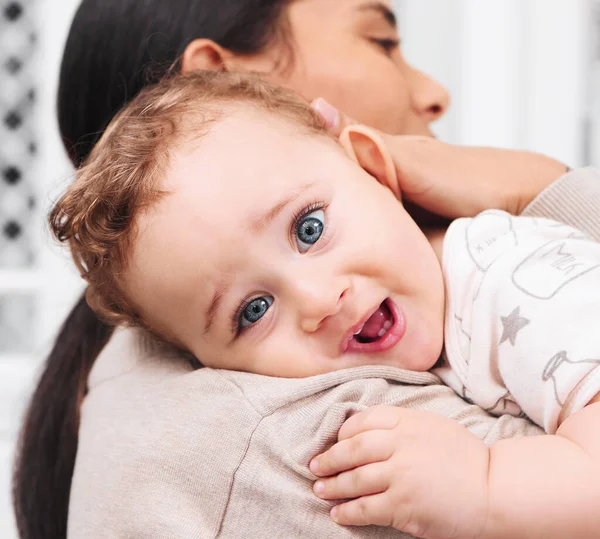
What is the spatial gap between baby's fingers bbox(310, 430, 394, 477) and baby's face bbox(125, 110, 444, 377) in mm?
146

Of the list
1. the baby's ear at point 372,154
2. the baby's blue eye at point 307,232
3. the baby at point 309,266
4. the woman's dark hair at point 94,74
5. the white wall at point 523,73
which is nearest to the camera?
the baby at point 309,266

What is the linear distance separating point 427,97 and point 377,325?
0.53 meters

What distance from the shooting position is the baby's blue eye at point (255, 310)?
31.1 inches

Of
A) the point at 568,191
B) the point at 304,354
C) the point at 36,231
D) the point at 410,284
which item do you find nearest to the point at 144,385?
the point at 304,354

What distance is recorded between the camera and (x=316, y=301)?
0.73m

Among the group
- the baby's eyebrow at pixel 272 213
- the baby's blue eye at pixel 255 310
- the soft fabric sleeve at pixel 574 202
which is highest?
the baby's eyebrow at pixel 272 213

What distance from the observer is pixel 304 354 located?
76cm

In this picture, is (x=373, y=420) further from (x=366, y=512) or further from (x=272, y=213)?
(x=272, y=213)

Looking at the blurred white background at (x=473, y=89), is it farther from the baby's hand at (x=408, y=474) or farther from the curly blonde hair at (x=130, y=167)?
the baby's hand at (x=408, y=474)

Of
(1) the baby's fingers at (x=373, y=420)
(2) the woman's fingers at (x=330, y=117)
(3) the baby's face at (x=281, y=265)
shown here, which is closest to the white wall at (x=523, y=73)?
(2) the woman's fingers at (x=330, y=117)

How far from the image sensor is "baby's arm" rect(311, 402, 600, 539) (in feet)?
1.84

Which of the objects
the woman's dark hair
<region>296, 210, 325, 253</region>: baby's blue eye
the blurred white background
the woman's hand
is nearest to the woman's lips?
<region>296, 210, 325, 253</region>: baby's blue eye

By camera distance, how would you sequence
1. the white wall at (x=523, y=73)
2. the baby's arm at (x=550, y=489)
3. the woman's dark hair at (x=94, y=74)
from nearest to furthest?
the baby's arm at (x=550, y=489) < the woman's dark hair at (x=94, y=74) < the white wall at (x=523, y=73)

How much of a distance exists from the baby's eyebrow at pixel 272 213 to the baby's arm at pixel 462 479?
247mm
